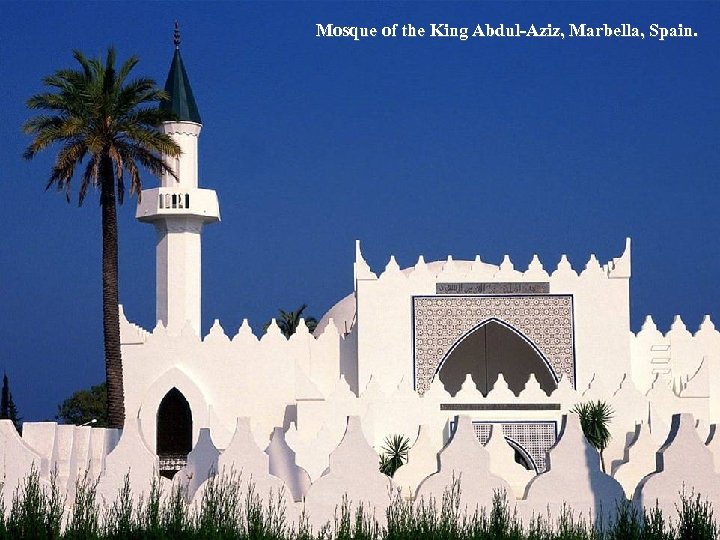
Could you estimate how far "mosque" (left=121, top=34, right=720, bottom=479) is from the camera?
89.9 ft

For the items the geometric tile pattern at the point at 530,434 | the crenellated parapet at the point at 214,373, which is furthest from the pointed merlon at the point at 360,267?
the geometric tile pattern at the point at 530,434

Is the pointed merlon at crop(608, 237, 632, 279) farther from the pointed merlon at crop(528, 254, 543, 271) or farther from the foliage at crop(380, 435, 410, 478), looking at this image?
the foliage at crop(380, 435, 410, 478)

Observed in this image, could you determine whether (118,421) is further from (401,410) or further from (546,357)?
(546,357)

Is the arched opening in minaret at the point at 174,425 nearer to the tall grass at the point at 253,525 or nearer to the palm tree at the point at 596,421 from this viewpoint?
the palm tree at the point at 596,421

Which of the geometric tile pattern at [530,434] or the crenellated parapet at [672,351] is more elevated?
the crenellated parapet at [672,351]

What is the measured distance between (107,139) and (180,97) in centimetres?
632

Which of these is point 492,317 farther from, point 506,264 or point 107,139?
point 107,139

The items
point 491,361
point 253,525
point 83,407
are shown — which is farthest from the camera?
point 83,407

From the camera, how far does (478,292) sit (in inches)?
1127

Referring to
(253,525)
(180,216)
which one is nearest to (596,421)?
(180,216)

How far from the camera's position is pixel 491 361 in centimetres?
3231

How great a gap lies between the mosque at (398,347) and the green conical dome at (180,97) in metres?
0.13

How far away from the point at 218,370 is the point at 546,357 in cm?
683

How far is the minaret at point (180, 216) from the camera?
1148 inches
